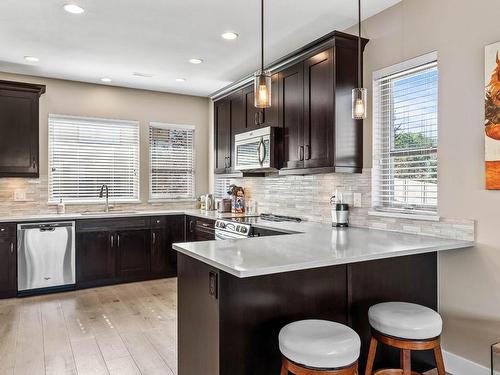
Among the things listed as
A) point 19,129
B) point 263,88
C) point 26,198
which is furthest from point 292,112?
point 26,198

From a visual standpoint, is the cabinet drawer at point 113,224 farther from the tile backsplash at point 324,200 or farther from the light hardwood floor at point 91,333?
the tile backsplash at point 324,200

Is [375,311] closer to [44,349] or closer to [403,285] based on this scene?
[403,285]

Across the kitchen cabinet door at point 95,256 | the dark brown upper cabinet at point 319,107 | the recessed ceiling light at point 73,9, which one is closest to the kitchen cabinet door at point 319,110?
the dark brown upper cabinet at point 319,107

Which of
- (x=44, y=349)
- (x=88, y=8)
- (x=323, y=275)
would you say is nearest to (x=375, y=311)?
(x=323, y=275)

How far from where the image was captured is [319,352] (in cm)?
166

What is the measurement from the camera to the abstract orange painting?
233 cm

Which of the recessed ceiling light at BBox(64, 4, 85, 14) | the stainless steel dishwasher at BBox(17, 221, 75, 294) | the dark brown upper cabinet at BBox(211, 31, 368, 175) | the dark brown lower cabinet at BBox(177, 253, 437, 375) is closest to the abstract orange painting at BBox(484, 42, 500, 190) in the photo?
the dark brown lower cabinet at BBox(177, 253, 437, 375)

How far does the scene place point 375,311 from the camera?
2.12 metres

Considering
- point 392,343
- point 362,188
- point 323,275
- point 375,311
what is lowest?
point 392,343

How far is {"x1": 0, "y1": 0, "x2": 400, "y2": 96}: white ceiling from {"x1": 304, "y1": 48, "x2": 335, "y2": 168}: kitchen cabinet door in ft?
1.29

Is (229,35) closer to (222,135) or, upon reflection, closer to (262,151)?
(262,151)

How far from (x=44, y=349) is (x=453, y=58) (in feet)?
12.1

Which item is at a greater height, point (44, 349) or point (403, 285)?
point (403, 285)

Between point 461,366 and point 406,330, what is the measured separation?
97 centimetres
